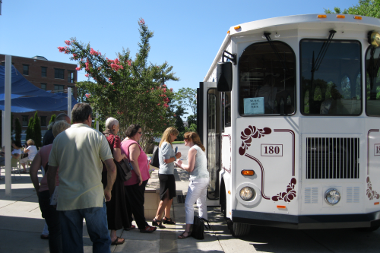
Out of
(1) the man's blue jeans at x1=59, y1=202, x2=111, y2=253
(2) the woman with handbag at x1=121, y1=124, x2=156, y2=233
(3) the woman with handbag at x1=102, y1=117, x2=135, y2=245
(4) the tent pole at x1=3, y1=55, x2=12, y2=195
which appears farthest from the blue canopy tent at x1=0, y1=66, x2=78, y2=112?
(1) the man's blue jeans at x1=59, y1=202, x2=111, y2=253

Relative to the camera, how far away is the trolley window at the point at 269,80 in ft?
14.2

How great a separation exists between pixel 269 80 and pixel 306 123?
0.75m

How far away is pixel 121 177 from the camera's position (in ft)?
15.1

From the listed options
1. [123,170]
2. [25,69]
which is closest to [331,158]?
[123,170]

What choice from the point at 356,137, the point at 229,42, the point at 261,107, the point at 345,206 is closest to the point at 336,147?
the point at 356,137

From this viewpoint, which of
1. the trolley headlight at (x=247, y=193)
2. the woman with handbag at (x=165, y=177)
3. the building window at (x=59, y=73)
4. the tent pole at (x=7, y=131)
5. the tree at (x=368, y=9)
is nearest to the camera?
the trolley headlight at (x=247, y=193)

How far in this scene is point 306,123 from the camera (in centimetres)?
422

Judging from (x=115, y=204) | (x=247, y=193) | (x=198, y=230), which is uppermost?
(x=247, y=193)

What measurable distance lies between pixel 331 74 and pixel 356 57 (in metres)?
0.45

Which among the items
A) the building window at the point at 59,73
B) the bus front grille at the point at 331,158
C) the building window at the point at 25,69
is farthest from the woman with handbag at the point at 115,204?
the building window at the point at 59,73

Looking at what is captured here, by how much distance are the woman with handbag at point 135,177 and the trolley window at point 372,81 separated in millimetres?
3365

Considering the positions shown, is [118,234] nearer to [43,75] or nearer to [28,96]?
[28,96]

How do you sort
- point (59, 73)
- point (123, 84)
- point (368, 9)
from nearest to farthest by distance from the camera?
point (123, 84) → point (368, 9) → point (59, 73)

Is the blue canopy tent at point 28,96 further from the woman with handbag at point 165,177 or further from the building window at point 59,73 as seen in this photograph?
the building window at point 59,73
